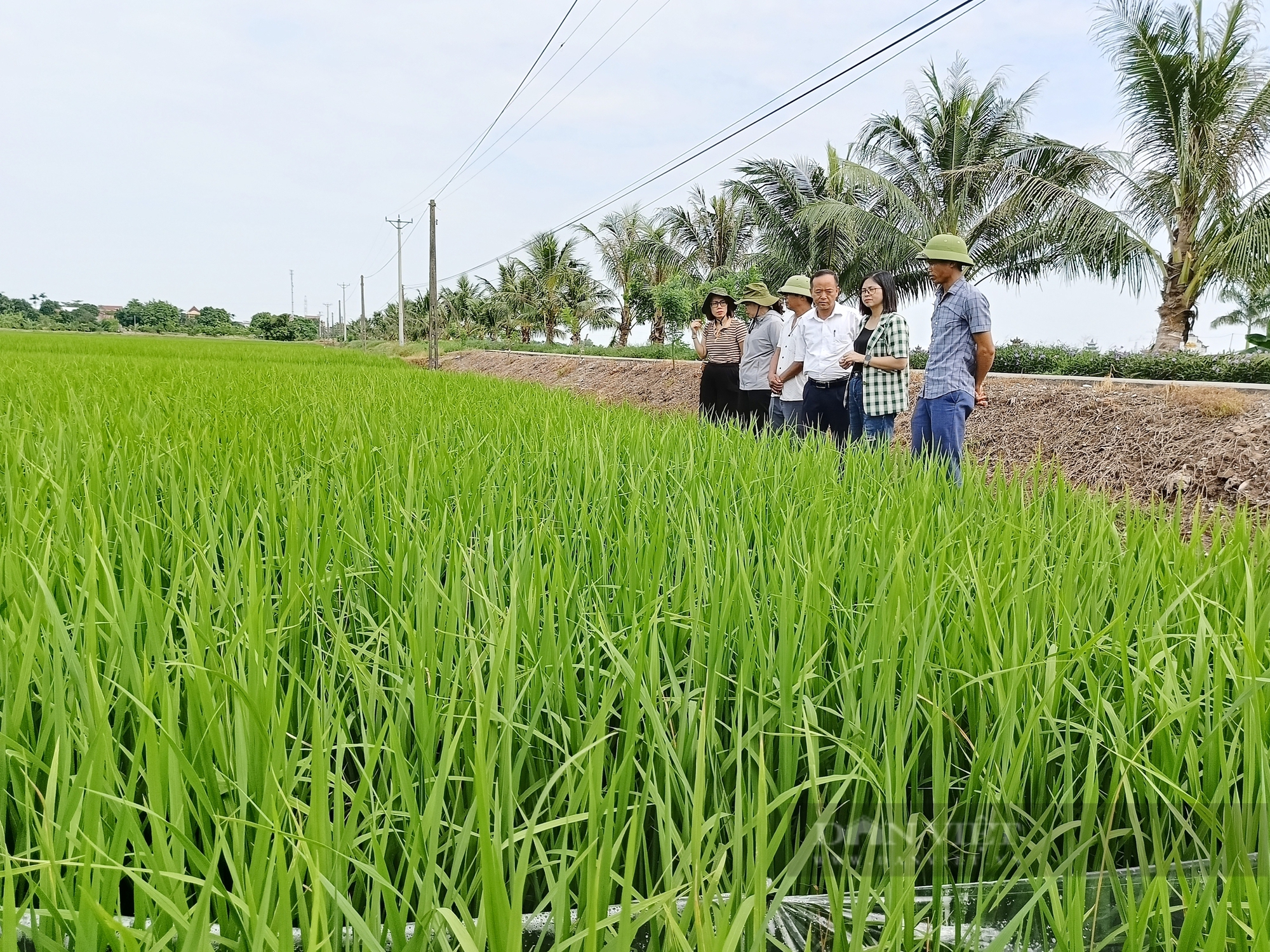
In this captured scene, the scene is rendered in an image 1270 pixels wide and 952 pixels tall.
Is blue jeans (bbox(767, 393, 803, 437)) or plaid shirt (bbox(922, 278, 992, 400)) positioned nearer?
plaid shirt (bbox(922, 278, 992, 400))

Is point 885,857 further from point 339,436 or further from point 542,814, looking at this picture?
point 339,436

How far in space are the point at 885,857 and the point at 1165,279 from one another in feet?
40.8

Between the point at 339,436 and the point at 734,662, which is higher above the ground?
the point at 339,436

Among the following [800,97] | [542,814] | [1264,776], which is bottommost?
[542,814]

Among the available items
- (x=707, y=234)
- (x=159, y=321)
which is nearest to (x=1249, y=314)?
(x=707, y=234)

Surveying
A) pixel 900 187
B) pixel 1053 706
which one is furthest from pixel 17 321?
pixel 1053 706

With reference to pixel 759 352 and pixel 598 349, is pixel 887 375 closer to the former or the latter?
pixel 759 352

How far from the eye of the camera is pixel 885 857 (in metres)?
0.72

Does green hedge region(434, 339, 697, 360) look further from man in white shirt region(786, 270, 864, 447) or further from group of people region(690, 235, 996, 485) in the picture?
man in white shirt region(786, 270, 864, 447)

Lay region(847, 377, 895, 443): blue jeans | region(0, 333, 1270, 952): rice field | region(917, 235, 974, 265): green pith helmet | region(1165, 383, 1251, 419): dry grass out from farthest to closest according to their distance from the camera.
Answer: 1. region(1165, 383, 1251, 419): dry grass
2. region(847, 377, 895, 443): blue jeans
3. region(917, 235, 974, 265): green pith helmet
4. region(0, 333, 1270, 952): rice field

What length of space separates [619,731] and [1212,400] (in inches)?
235

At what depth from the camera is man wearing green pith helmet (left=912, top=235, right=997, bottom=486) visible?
308 centimetres

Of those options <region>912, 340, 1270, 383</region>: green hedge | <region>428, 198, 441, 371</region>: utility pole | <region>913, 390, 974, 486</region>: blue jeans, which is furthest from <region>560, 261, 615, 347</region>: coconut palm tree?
<region>913, 390, 974, 486</region>: blue jeans

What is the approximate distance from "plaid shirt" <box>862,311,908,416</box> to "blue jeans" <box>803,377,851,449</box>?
372mm
